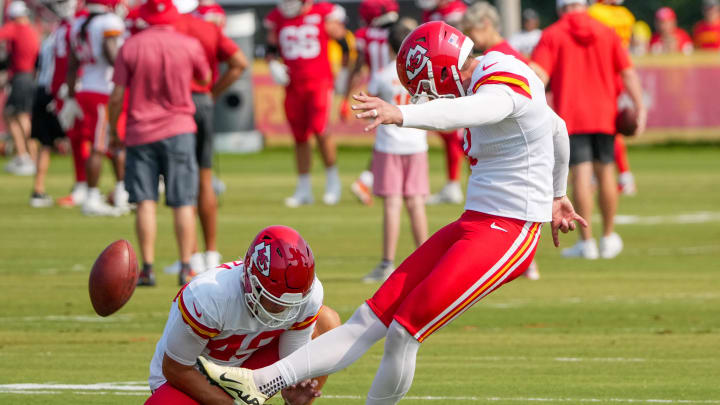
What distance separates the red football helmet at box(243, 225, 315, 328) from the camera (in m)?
5.34

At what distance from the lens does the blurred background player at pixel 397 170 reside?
426 inches

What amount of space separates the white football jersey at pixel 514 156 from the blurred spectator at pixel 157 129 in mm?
4649

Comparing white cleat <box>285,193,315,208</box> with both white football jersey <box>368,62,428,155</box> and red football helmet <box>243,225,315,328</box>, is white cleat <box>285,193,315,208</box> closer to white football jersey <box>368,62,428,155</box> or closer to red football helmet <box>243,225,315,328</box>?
white football jersey <box>368,62,428,155</box>

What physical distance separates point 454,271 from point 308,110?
11.8 m

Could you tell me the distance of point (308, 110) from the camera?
17484mm

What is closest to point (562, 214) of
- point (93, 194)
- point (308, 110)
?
point (93, 194)

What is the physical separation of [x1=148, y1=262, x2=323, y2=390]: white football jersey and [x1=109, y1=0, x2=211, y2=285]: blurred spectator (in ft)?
15.1

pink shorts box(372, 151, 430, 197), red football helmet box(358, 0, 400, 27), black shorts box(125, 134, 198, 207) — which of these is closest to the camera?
black shorts box(125, 134, 198, 207)

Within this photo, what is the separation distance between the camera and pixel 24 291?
34.3 ft

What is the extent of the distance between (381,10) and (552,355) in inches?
384

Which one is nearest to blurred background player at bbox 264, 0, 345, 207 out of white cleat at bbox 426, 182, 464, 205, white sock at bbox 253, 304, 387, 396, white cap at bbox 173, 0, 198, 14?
white cleat at bbox 426, 182, 464, 205

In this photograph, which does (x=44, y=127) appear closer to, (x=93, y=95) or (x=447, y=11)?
(x=93, y=95)

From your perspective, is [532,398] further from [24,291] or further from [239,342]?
[24,291]

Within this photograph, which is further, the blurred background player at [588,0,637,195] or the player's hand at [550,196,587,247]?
the blurred background player at [588,0,637,195]
